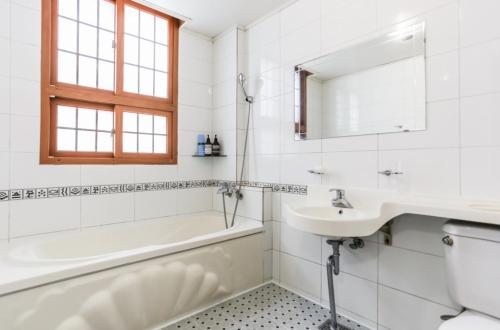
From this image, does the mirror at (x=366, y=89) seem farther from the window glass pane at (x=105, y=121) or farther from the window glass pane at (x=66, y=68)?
the window glass pane at (x=66, y=68)

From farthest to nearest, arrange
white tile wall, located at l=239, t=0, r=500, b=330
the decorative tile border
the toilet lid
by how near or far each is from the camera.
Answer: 1. the decorative tile border
2. white tile wall, located at l=239, t=0, r=500, b=330
3. the toilet lid

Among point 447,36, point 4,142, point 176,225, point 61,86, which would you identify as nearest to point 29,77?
point 61,86

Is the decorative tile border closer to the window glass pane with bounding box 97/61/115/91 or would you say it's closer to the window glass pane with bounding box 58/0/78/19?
the window glass pane with bounding box 97/61/115/91

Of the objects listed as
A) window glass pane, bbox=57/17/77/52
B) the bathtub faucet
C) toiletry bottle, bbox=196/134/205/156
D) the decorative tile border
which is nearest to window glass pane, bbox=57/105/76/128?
window glass pane, bbox=57/17/77/52

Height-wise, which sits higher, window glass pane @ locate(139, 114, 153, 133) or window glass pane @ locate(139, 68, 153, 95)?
window glass pane @ locate(139, 68, 153, 95)

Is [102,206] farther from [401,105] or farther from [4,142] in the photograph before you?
Answer: [401,105]

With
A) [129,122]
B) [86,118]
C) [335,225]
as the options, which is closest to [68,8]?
[86,118]

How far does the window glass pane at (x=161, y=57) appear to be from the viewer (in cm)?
246

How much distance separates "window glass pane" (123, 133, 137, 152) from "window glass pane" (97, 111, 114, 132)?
0.14 meters

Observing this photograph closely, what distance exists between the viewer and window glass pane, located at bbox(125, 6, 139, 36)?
89.2 inches

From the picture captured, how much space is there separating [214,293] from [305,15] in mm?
2240

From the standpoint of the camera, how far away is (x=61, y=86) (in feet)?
6.30

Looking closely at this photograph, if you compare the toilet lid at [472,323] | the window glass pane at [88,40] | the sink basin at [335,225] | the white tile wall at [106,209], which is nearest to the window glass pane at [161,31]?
the window glass pane at [88,40]

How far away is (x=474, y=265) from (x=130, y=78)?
2.65 meters
